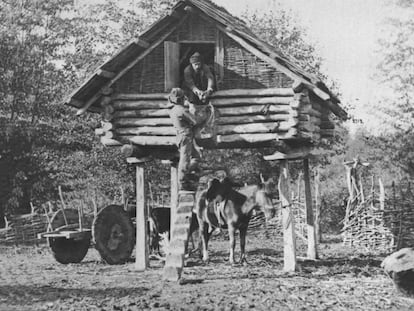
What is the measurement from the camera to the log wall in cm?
1512

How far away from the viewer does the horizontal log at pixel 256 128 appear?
49.5ft

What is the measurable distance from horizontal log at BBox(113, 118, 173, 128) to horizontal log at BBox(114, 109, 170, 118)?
103 millimetres

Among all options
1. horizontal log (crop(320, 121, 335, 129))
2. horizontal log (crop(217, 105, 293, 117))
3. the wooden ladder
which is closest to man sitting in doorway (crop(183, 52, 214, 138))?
horizontal log (crop(217, 105, 293, 117))

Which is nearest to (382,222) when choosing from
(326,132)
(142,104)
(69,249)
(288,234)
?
(326,132)

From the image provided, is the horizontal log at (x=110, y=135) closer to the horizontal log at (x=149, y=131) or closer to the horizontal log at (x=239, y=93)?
the horizontal log at (x=149, y=131)

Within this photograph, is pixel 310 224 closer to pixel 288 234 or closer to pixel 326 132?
pixel 326 132

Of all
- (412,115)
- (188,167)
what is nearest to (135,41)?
(188,167)

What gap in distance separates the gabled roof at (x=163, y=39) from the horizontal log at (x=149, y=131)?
1221mm

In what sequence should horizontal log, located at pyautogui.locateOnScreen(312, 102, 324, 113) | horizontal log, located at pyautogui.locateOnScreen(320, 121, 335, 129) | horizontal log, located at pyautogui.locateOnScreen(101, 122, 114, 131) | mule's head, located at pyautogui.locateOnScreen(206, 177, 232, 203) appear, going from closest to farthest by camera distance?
horizontal log, located at pyautogui.locateOnScreen(101, 122, 114, 131) → horizontal log, located at pyautogui.locateOnScreen(312, 102, 324, 113) → mule's head, located at pyautogui.locateOnScreen(206, 177, 232, 203) → horizontal log, located at pyautogui.locateOnScreen(320, 121, 335, 129)

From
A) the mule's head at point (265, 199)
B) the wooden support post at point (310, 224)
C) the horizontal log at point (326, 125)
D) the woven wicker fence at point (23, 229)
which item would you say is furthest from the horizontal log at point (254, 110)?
the woven wicker fence at point (23, 229)

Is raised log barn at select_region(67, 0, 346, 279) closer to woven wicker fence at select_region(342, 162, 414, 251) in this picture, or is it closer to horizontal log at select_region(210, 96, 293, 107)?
horizontal log at select_region(210, 96, 293, 107)

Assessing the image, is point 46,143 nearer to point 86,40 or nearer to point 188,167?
point 86,40

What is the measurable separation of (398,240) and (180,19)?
11262mm

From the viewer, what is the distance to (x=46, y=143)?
3070cm
